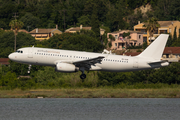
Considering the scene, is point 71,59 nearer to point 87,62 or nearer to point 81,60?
point 81,60

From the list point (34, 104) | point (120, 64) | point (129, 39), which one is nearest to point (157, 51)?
point (120, 64)

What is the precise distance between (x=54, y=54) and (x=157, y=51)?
16455 millimetres

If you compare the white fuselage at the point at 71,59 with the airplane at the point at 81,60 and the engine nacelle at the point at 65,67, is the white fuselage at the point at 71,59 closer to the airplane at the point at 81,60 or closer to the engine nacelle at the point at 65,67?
the airplane at the point at 81,60

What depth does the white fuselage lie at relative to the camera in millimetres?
56938

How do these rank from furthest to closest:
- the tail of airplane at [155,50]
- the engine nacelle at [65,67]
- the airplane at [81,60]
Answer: the tail of airplane at [155,50]
the airplane at [81,60]
the engine nacelle at [65,67]

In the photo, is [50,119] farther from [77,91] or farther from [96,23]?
[96,23]

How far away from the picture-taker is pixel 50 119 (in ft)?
152

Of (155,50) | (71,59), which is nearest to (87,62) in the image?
(71,59)

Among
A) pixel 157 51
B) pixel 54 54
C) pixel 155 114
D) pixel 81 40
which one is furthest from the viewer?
pixel 81 40

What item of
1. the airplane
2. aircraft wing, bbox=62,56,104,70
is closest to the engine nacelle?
the airplane

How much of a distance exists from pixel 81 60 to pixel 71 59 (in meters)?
1.61

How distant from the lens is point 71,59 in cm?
5797

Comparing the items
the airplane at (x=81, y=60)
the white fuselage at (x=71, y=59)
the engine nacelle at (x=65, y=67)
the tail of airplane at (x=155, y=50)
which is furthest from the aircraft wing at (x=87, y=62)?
the tail of airplane at (x=155, y=50)

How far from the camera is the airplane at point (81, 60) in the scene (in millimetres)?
56969
